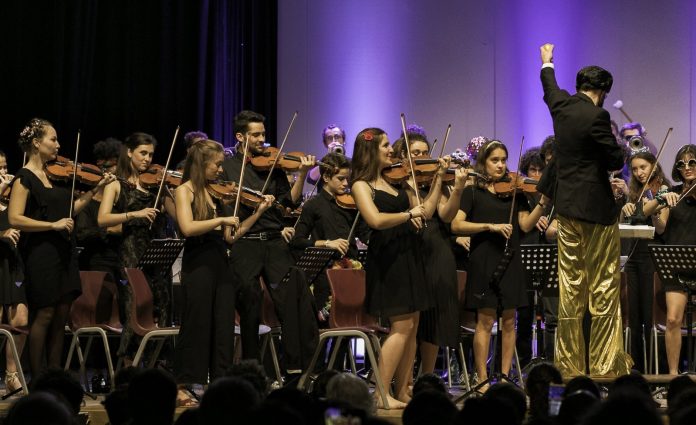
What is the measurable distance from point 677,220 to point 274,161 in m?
2.62

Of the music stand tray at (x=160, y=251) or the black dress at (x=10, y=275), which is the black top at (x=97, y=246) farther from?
the music stand tray at (x=160, y=251)

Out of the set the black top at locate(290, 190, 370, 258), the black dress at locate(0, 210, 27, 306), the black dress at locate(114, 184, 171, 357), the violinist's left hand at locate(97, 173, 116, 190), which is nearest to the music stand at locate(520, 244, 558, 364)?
the black top at locate(290, 190, 370, 258)

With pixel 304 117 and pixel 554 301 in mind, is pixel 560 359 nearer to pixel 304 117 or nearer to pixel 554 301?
pixel 554 301

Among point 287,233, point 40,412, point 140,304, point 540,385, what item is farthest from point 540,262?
point 40,412

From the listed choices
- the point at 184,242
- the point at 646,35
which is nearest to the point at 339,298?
the point at 184,242

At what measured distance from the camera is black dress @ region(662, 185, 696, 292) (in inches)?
275

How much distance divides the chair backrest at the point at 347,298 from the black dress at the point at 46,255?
4.85ft

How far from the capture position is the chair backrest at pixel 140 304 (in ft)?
19.6

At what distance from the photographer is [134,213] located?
6715 mm

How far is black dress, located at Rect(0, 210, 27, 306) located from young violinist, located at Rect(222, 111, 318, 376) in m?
1.41

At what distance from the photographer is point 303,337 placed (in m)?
5.71

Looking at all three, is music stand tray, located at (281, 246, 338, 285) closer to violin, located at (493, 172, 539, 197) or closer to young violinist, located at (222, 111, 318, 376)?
young violinist, located at (222, 111, 318, 376)

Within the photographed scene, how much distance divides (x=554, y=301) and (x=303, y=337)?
267 centimetres

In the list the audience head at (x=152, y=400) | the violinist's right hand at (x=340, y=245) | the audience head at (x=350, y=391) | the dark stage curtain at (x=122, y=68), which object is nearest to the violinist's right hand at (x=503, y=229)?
the violinist's right hand at (x=340, y=245)
